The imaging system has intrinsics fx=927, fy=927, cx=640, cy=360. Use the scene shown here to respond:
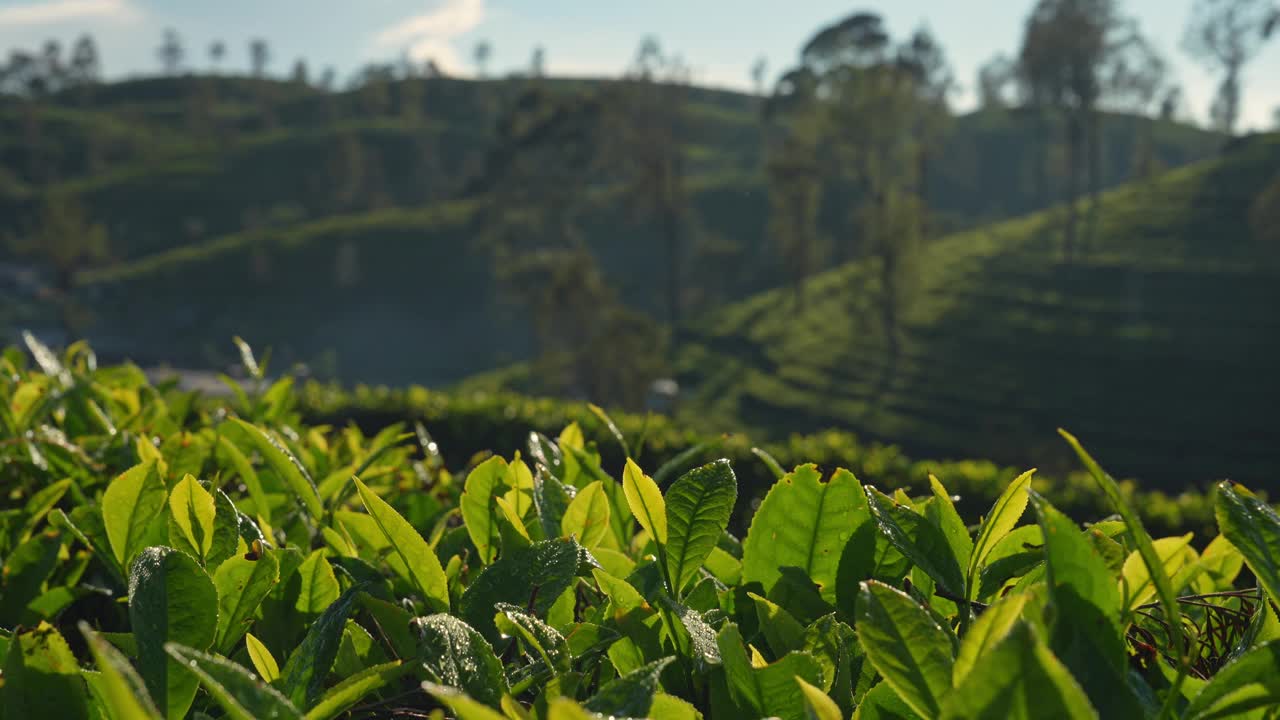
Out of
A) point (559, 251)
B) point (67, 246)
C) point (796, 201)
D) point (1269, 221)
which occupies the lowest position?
point (559, 251)

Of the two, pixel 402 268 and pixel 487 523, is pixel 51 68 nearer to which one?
pixel 402 268

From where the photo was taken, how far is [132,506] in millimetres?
1488

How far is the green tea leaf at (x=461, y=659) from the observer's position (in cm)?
111

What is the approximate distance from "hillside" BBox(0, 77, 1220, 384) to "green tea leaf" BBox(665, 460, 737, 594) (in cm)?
5209

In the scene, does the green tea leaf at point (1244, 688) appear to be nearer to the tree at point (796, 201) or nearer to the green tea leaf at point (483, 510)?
the green tea leaf at point (483, 510)

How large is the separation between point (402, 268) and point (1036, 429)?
5170cm

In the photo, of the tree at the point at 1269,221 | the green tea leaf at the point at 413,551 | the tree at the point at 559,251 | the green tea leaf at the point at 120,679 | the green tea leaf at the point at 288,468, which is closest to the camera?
the green tea leaf at the point at 120,679

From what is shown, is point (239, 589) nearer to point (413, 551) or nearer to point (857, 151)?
point (413, 551)

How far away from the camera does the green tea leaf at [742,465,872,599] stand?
1407 mm

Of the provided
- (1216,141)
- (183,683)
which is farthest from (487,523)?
(1216,141)

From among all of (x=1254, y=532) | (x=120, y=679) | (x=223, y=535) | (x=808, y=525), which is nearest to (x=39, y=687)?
(x=223, y=535)

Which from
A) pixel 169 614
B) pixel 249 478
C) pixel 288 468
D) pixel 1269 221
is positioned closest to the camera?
pixel 169 614

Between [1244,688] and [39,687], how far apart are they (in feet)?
4.33

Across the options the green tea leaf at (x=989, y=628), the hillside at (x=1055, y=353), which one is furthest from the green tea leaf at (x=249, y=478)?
the hillside at (x=1055, y=353)
